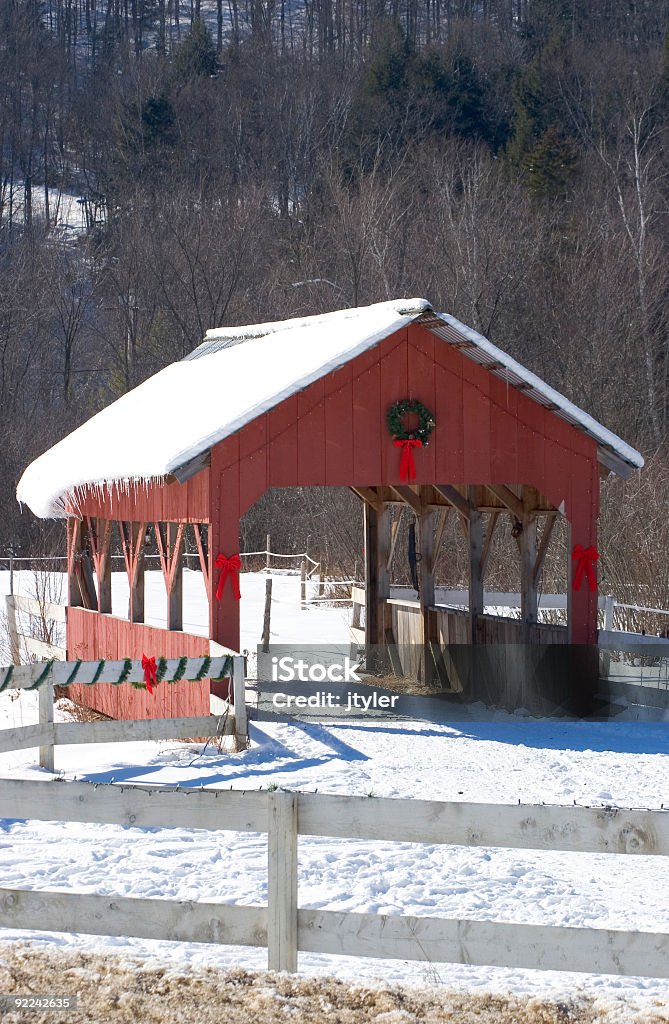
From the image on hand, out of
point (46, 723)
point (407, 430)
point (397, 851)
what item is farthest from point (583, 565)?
point (397, 851)

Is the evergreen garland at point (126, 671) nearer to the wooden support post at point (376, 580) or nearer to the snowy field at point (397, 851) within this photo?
the snowy field at point (397, 851)

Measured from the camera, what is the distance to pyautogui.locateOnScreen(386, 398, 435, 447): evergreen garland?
49.7 feet

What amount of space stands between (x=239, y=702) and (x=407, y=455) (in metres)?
3.96

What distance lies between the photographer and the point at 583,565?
51.0ft

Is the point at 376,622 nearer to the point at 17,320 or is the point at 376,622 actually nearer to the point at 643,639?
the point at 643,639

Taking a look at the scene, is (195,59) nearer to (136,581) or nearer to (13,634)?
(13,634)

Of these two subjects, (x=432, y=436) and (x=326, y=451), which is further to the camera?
(x=432, y=436)

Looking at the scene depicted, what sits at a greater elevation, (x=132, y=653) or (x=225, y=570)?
(x=225, y=570)

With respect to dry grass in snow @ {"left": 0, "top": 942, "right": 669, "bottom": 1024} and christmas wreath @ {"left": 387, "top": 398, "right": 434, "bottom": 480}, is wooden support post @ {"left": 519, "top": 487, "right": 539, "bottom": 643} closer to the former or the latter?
christmas wreath @ {"left": 387, "top": 398, "right": 434, "bottom": 480}

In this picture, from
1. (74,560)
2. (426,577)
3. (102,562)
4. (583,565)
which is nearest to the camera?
(583,565)

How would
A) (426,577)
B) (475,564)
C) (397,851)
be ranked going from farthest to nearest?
(426,577), (475,564), (397,851)

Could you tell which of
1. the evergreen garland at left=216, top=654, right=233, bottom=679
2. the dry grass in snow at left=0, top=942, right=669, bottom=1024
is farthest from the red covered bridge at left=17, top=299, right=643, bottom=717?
the dry grass in snow at left=0, top=942, right=669, bottom=1024

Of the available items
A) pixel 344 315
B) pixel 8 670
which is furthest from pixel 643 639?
pixel 8 670

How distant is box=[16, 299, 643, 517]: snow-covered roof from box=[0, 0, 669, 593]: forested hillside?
24.3 ft
